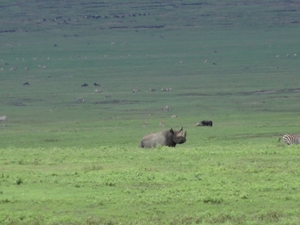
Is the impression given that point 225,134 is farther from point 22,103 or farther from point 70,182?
point 22,103

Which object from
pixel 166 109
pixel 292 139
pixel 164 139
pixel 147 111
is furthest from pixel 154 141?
pixel 166 109

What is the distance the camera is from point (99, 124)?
2828 cm

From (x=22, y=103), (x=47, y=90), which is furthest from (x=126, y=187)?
(x=47, y=90)

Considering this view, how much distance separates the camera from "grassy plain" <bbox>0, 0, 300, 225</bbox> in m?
10.4

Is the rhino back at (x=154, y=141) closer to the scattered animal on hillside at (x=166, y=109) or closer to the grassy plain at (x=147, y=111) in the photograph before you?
the grassy plain at (x=147, y=111)

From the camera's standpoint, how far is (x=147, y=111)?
1286 inches

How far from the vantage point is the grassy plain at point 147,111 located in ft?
34.0

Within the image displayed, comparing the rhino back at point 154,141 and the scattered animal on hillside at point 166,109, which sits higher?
the rhino back at point 154,141

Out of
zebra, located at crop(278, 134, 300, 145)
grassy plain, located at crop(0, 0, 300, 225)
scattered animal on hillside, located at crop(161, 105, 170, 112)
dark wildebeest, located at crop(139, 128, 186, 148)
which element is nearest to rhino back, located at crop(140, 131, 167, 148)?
dark wildebeest, located at crop(139, 128, 186, 148)

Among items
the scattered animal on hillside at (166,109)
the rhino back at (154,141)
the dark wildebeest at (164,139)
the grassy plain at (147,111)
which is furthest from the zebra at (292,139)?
the scattered animal on hillside at (166,109)

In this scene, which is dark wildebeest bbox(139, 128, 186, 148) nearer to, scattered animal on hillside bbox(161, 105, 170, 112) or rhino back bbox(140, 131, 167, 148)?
rhino back bbox(140, 131, 167, 148)

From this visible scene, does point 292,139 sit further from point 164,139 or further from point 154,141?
point 154,141

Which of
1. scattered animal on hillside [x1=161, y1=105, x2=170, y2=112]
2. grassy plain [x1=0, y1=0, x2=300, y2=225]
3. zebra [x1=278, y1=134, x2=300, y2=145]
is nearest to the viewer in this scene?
grassy plain [x1=0, y1=0, x2=300, y2=225]

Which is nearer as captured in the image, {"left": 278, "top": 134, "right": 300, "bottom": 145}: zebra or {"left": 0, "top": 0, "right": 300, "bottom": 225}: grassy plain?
{"left": 0, "top": 0, "right": 300, "bottom": 225}: grassy plain
